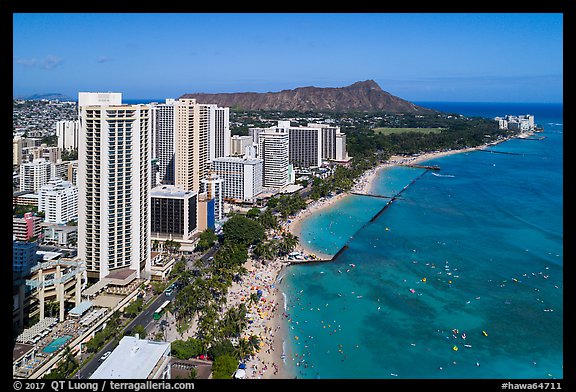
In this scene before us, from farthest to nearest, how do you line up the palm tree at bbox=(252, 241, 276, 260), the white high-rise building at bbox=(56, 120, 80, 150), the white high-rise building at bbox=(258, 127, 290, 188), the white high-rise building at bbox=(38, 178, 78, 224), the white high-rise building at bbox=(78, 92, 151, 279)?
1. the white high-rise building at bbox=(56, 120, 80, 150)
2. the white high-rise building at bbox=(258, 127, 290, 188)
3. the white high-rise building at bbox=(38, 178, 78, 224)
4. the palm tree at bbox=(252, 241, 276, 260)
5. the white high-rise building at bbox=(78, 92, 151, 279)

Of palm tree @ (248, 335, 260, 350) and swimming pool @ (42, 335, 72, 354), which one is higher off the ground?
swimming pool @ (42, 335, 72, 354)

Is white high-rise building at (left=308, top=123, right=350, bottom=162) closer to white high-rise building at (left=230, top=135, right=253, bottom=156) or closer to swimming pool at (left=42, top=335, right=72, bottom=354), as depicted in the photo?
white high-rise building at (left=230, top=135, right=253, bottom=156)

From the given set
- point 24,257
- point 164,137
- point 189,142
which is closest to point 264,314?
point 24,257

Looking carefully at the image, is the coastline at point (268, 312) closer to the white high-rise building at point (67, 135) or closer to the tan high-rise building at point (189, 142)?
the tan high-rise building at point (189, 142)

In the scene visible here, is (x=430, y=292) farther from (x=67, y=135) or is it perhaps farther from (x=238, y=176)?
(x=67, y=135)

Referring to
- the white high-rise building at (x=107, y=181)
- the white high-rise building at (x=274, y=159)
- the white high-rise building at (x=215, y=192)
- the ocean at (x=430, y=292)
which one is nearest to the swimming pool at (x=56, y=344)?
the white high-rise building at (x=107, y=181)

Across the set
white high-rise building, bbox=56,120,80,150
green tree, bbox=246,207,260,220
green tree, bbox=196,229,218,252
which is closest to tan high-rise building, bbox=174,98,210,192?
green tree, bbox=246,207,260,220
